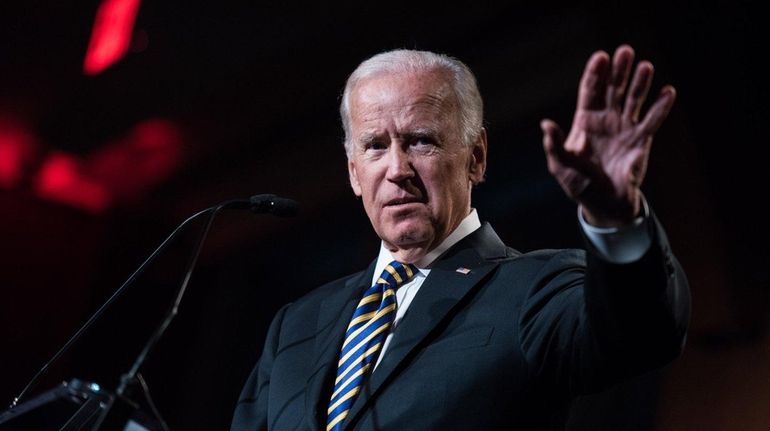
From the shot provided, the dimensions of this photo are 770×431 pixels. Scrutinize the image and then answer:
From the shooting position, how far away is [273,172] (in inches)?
173

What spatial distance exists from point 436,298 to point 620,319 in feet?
1.79

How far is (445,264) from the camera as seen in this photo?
6.35ft

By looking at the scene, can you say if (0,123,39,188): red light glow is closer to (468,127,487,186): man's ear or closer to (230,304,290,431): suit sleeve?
(230,304,290,431): suit sleeve

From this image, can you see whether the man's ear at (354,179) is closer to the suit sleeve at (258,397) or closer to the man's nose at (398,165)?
the man's nose at (398,165)

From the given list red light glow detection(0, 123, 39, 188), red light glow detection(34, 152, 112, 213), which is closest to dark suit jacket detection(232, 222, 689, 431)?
red light glow detection(34, 152, 112, 213)

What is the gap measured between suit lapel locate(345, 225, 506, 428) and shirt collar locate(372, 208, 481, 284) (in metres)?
0.02

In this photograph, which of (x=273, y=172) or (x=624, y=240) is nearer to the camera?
(x=624, y=240)

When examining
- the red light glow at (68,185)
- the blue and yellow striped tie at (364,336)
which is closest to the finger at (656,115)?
the blue and yellow striped tie at (364,336)

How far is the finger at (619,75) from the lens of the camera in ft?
4.11

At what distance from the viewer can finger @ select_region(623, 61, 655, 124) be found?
1.26m

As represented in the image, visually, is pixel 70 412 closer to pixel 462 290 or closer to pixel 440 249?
pixel 462 290

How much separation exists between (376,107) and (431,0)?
1.61 meters

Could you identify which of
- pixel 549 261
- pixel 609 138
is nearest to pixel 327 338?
pixel 549 261

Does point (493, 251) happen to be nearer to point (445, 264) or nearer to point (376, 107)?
point (445, 264)
